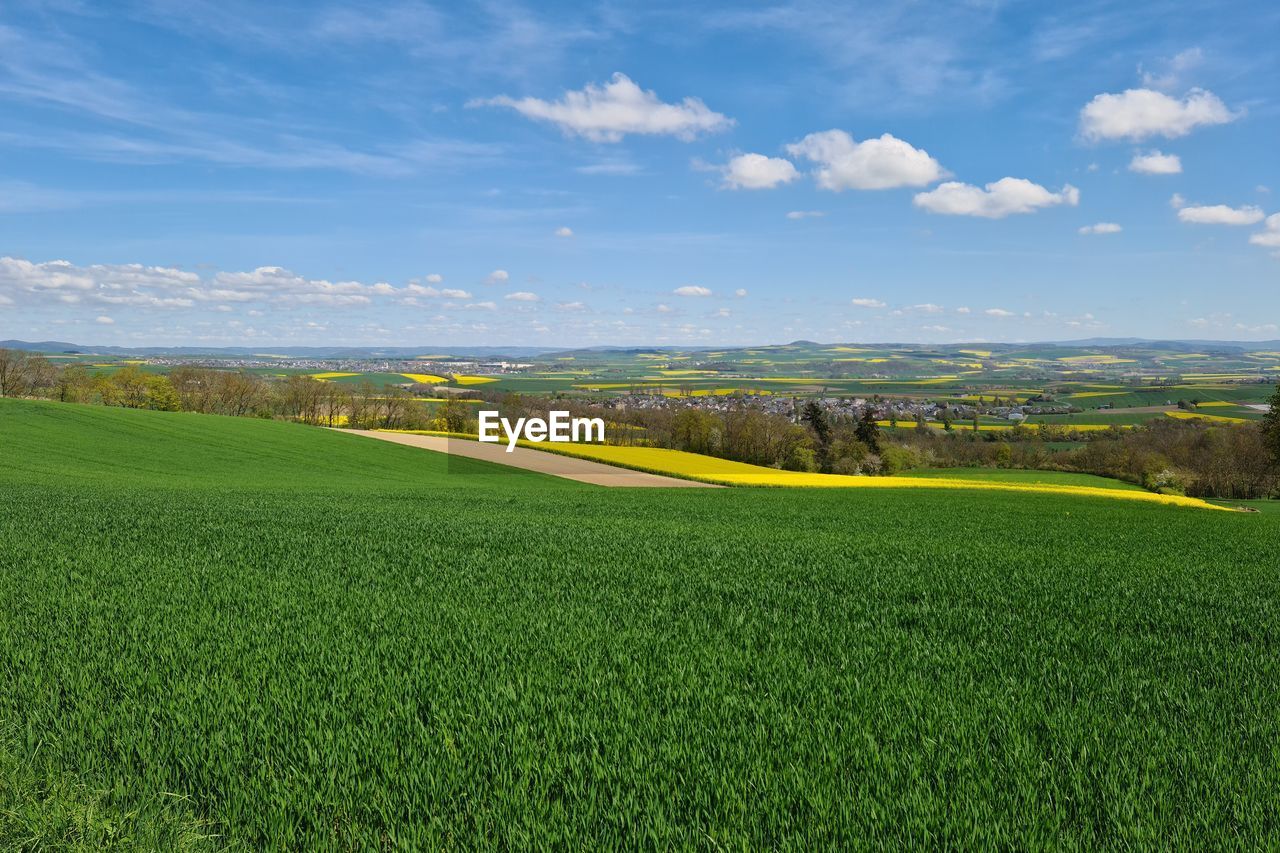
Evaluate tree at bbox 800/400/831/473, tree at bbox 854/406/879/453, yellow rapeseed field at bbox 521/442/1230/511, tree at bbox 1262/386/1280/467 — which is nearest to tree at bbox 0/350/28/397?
yellow rapeseed field at bbox 521/442/1230/511

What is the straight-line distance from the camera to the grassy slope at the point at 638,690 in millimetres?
4066

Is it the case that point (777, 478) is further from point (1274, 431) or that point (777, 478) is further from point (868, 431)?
point (1274, 431)

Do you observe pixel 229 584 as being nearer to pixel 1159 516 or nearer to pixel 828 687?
pixel 828 687

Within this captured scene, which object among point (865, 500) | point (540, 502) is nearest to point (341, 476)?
point (540, 502)

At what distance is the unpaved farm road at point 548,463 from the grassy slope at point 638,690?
2794 cm

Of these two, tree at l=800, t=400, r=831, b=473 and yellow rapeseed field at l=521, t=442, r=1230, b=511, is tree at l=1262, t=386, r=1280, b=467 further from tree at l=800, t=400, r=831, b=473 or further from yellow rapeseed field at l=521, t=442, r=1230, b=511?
tree at l=800, t=400, r=831, b=473

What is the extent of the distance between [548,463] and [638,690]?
152ft

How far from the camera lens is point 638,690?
18.7 ft

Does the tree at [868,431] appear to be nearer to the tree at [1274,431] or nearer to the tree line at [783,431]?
the tree line at [783,431]

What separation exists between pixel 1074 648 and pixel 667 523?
11.6 m

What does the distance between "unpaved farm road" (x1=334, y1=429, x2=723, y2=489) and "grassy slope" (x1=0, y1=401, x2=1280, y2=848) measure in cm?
2794

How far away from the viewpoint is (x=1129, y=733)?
5.04 m

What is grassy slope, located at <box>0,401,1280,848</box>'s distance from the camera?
407 centimetres

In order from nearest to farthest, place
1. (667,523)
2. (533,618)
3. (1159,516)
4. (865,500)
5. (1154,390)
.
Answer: (533,618), (667,523), (1159,516), (865,500), (1154,390)
